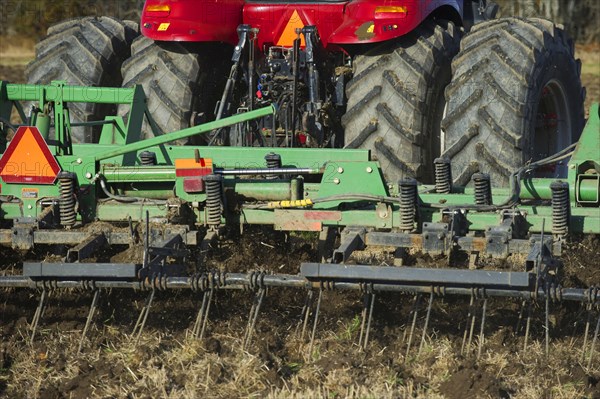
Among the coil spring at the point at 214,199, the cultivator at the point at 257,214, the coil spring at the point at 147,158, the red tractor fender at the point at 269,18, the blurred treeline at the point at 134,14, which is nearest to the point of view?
the cultivator at the point at 257,214

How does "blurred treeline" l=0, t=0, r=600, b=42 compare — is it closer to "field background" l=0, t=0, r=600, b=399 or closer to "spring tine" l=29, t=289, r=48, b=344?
"field background" l=0, t=0, r=600, b=399

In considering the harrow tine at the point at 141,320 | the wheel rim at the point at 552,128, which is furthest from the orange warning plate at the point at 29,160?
the wheel rim at the point at 552,128

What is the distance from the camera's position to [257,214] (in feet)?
17.6

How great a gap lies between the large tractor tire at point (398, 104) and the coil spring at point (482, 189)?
95cm

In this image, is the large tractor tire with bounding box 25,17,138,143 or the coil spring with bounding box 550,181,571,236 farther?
the large tractor tire with bounding box 25,17,138,143

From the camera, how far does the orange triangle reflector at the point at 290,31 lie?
6820 millimetres

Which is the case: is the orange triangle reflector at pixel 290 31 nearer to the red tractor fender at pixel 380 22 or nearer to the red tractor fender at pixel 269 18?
the red tractor fender at pixel 269 18

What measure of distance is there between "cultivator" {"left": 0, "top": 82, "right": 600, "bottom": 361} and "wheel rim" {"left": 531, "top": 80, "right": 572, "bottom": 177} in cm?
139

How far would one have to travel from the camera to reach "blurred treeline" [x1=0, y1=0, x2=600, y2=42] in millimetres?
23188

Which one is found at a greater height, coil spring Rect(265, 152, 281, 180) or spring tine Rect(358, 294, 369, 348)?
coil spring Rect(265, 152, 281, 180)

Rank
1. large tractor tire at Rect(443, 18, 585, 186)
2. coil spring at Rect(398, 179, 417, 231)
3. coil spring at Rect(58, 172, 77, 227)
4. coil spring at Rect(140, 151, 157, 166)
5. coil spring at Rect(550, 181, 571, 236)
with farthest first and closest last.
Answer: large tractor tire at Rect(443, 18, 585, 186) < coil spring at Rect(140, 151, 157, 166) < coil spring at Rect(58, 172, 77, 227) < coil spring at Rect(398, 179, 417, 231) < coil spring at Rect(550, 181, 571, 236)

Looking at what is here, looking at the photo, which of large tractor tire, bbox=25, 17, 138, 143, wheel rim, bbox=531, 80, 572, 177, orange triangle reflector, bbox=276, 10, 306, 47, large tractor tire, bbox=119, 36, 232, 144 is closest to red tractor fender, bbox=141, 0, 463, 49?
orange triangle reflector, bbox=276, 10, 306, 47

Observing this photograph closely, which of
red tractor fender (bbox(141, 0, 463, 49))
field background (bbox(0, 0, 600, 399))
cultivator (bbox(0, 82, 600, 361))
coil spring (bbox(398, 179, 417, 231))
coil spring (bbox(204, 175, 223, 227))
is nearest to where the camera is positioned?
field background (bbox(0, 0, 600, 399))

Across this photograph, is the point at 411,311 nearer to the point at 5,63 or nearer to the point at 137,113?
the point at 137,113
